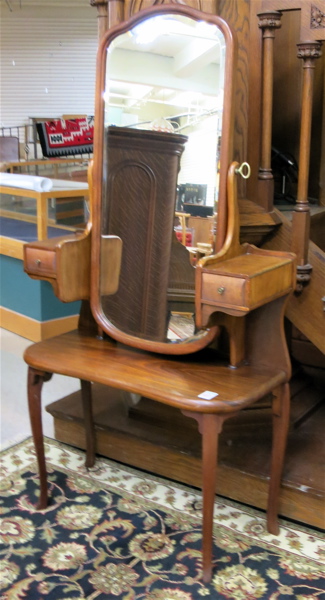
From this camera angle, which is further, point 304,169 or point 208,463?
point 304,169

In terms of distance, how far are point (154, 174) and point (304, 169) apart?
1.69 ft

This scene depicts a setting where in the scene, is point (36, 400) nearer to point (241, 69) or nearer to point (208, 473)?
point (208, 473)

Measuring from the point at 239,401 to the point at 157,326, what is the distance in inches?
19.7

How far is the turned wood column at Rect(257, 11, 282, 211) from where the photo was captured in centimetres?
211

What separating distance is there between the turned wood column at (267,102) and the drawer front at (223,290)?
58cm

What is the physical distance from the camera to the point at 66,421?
2.66 metres

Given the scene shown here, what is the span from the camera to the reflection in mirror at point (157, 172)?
6.59ft

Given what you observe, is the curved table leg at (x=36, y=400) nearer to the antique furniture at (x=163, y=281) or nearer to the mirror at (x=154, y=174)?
the antique furniture at (x=163, y=281)

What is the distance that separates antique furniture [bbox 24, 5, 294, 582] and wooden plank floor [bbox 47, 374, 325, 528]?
0.38 ft

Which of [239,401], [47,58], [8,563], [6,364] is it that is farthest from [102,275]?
[47,58]

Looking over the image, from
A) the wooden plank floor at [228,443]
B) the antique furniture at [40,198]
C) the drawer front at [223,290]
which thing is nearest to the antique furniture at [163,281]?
the drawer front at [223,290]

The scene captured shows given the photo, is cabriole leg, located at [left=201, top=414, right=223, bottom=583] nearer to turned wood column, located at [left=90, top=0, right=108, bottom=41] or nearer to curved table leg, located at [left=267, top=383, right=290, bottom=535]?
curved table leg, located at [left=267, top=383, right=290, bottom=535]

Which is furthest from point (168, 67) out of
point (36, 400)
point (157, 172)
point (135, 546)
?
point (135, 546)

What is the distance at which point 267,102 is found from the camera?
218cm
